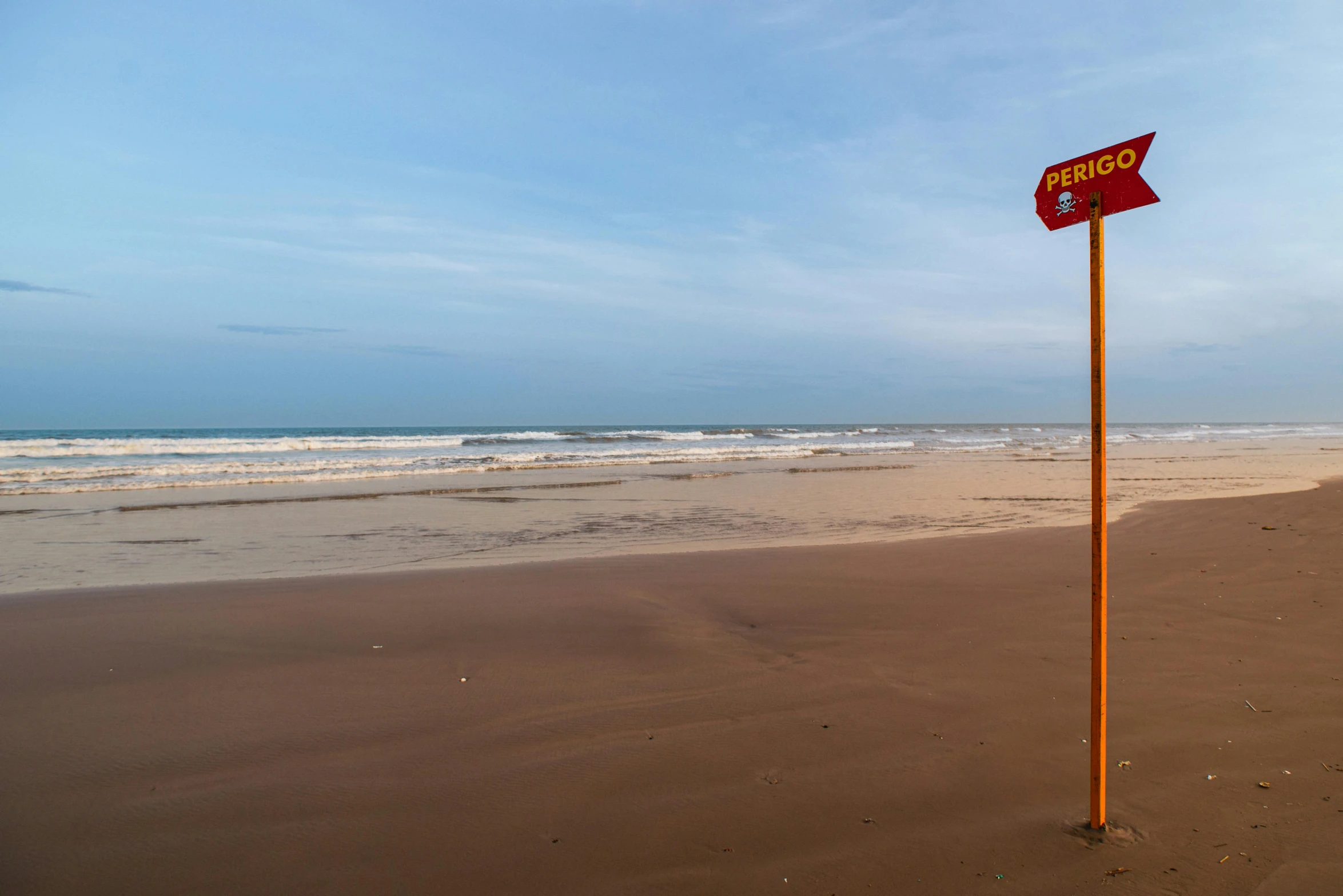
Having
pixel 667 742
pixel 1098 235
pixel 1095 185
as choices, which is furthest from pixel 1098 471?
pixel 667 742

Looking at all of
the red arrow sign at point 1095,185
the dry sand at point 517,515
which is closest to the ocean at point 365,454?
the dry sand at point 517,515

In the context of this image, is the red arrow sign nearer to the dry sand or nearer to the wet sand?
the wet sand

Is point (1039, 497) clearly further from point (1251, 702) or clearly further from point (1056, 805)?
point (1056, 805)

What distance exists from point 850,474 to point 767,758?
1951 cm

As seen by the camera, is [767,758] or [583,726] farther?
[583,726]

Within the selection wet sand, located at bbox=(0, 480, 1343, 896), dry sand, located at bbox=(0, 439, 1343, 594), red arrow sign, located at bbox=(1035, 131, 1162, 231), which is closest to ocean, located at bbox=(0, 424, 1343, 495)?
dry sand, located at bbox=(0, 439, 1343, 594)

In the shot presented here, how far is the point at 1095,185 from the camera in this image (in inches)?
102

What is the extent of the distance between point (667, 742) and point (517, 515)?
31.9 ft

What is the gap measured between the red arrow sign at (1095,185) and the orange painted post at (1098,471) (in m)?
0.05

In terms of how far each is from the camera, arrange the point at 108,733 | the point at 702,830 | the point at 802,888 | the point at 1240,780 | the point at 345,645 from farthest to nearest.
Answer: the point at 345,645 < the point at 108,733 < the point at 1240,780 < the point at 702,830 < the point at 802,888

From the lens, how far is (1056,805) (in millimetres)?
3020

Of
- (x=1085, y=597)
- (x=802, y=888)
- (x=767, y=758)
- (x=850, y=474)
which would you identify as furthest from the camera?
(x=850, y=474)

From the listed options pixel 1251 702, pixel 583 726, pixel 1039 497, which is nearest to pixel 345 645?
pixel 583 726

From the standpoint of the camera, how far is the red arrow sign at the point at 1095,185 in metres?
2.48
